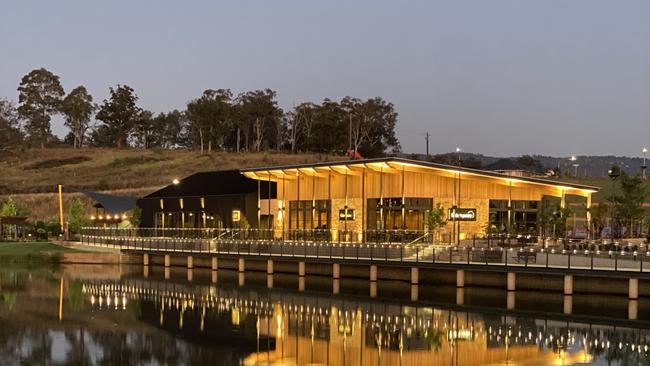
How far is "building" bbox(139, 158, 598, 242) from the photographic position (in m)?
51.2

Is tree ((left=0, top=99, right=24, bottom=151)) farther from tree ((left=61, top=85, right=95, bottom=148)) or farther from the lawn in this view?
the lawn

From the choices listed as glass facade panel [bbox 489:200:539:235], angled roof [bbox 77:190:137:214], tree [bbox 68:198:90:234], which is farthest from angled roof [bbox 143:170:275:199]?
glass facade panel [bbox 489:200:539:235]

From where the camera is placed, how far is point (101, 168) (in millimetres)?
120312

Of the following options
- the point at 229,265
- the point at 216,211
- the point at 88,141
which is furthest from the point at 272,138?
the point at 229,265

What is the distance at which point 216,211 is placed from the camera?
6538cm

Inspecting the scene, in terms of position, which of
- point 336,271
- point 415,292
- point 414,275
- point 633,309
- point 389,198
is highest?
point 389,198

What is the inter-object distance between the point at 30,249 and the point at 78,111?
3331 inches

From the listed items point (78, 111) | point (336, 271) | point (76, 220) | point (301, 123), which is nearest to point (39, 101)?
point (78, 111)

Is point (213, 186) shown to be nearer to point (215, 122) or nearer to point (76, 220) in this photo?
point (76, 220)

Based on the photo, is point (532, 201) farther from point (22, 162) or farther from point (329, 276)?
point (22, 162)

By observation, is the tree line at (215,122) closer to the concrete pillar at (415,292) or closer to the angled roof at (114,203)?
the angled roof at (114,203)

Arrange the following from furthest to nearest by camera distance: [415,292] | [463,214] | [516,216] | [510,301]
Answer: [516,216], [463,214], [415,292], [510,301]

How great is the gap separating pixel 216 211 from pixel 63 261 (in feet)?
38.1

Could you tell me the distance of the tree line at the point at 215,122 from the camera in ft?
413
